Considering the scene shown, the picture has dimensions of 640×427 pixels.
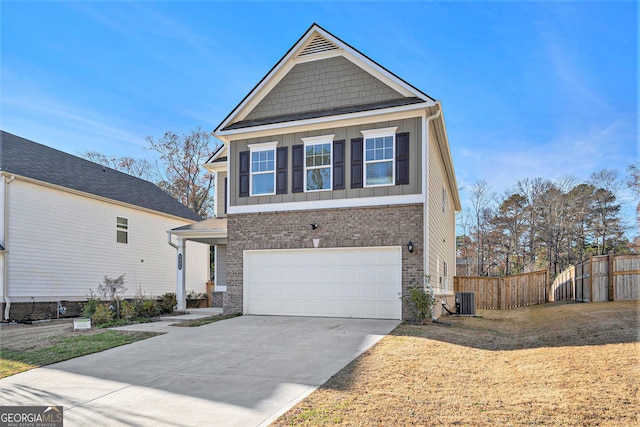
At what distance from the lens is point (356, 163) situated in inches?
551

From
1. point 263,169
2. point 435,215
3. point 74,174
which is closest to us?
point 263,169

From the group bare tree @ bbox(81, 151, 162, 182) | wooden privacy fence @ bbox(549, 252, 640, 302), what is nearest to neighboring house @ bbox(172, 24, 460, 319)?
wooden privacy fence @ bbox(549, 252, 640, 302)

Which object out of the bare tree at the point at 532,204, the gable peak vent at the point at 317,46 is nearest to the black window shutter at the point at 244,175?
the gable peak vent at the point at 317,46

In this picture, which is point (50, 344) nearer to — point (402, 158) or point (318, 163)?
point (318, 163)

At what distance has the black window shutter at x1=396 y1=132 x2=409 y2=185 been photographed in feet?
44.0

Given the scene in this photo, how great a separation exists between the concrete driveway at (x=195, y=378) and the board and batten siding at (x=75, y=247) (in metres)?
8.94

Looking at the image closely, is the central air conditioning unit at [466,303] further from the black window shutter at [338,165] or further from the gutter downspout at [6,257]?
the gutter downspout at [6,257]

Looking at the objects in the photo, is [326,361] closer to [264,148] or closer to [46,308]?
[264,148]

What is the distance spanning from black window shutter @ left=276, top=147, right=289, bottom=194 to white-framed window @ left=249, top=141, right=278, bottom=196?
0.13 meters

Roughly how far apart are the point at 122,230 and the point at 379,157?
13745 millimetres

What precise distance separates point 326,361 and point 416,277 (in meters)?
5.58

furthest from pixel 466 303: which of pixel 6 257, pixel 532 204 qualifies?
pixel 532 204

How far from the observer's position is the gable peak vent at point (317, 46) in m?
14.9

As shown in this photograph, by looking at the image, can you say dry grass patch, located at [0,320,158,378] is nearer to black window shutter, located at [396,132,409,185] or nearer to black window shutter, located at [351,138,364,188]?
black window shutter, located at [351,138,364,188]
